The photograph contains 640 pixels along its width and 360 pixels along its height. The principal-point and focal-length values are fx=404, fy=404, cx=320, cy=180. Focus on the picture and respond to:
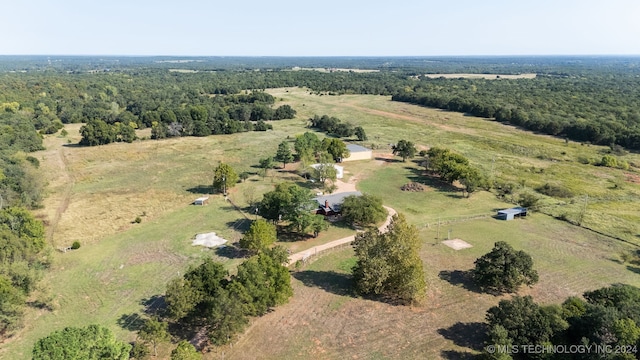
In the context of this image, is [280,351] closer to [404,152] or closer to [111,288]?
[111,288]

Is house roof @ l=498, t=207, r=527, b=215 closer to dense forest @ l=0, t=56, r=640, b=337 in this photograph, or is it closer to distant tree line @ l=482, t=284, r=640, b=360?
distant tree line @ l=482, t=284, r=640, b=360

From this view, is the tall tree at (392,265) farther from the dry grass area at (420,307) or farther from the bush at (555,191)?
the bush at (555,191)

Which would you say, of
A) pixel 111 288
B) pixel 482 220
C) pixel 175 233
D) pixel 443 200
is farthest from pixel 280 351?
pixel 443 200

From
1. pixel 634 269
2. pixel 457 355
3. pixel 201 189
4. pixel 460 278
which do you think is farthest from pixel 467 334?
pixel 201 189

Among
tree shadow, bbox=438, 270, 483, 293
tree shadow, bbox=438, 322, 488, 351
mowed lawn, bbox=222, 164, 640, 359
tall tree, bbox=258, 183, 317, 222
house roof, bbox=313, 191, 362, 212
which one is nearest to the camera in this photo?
mowed lawn, bbox=222, 164, 640, 359

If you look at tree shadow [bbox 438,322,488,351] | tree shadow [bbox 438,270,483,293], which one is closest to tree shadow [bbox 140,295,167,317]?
tree shadow [bbox 438,322,488,351]

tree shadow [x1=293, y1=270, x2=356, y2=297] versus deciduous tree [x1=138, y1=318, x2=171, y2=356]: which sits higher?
deciduous tree [x1=138, y1=318, x2=171, y2=356]

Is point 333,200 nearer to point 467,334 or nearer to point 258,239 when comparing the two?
point 258,239
